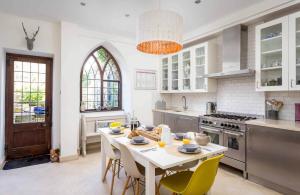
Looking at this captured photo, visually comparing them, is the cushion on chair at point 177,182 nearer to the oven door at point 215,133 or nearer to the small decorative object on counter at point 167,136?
the small decorative object on counter at point 167,136

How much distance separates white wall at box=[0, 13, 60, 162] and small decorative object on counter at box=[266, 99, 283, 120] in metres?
4.12

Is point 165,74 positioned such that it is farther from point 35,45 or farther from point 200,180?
point 200,180

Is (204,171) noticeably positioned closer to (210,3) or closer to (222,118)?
(222,118)

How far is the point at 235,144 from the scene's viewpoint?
9.97 feet

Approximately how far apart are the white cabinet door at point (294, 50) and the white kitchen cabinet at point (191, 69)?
149 centimetres

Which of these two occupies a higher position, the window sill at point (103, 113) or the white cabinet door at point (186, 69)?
the white cabinet door at point (186, 69)

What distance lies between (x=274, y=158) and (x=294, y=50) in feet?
5.13

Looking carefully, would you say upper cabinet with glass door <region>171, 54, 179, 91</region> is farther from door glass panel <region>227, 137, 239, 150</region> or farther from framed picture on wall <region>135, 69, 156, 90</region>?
door glass panel <region>227, 137, 239, 150</region>

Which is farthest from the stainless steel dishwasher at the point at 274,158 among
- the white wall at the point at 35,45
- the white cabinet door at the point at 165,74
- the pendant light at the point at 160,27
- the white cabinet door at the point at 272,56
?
the white wall at the point at 35,45

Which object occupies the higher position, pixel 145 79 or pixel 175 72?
pixel 175 72

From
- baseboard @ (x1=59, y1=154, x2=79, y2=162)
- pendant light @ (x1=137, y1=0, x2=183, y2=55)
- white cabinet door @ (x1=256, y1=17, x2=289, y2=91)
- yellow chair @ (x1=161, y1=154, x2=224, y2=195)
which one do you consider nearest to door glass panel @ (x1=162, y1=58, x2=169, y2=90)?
white cabinet door @ (x1=256, y1=17, x2=289, y2=91)

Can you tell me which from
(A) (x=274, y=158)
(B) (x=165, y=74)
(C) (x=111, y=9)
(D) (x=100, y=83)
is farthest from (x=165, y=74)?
(A) (x=274, y=158)

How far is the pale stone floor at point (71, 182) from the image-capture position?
2.48 m

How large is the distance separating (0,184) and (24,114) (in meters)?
1.52
